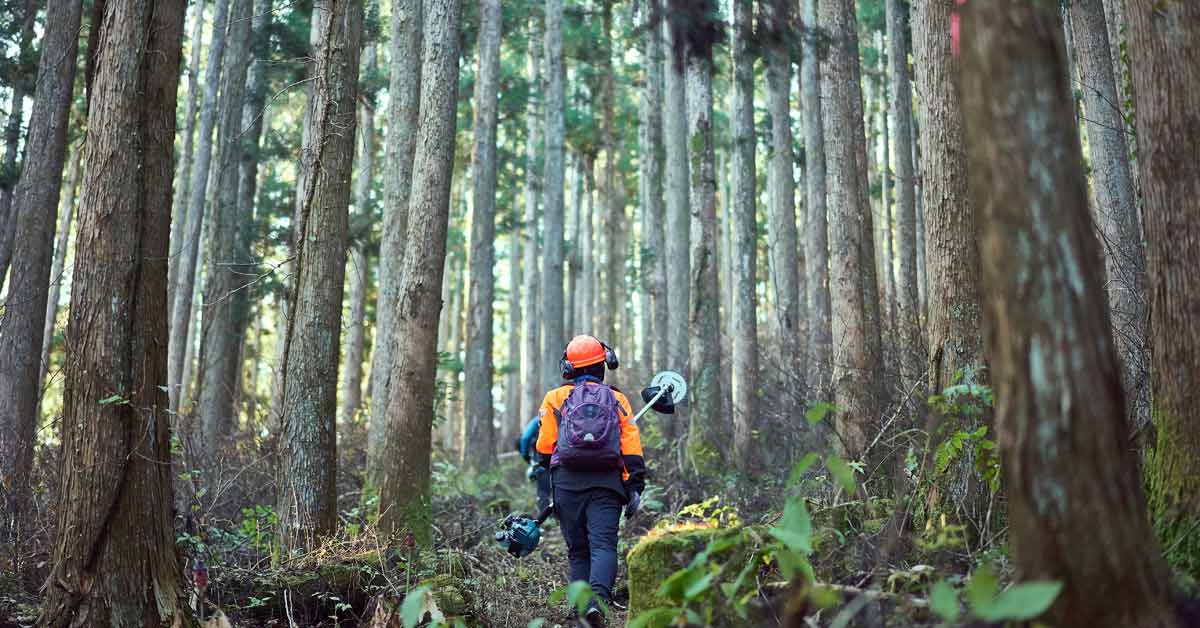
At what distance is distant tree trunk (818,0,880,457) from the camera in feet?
29.3

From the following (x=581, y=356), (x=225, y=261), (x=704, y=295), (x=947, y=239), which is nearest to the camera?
(x=947, y=239)

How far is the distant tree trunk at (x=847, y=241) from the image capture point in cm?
893

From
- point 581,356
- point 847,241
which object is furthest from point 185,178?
point 581,356

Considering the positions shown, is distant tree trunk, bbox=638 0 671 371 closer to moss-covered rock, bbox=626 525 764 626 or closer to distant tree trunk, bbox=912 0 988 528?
distant tree trunk, bbox=912 0 988 528

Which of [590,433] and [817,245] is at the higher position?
[817,245]

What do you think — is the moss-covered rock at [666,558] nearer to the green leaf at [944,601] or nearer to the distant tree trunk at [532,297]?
the green leaf at [944,601]

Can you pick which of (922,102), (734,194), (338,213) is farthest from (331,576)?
(734,194)

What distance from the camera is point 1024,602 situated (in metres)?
2.62

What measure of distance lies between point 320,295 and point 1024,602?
615 cm

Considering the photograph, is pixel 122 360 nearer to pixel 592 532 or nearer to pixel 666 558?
pixel 592 532

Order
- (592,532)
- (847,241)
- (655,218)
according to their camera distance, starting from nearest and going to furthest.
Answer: (592,532) → (847,241) → (655,218)

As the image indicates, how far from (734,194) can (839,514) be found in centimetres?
905

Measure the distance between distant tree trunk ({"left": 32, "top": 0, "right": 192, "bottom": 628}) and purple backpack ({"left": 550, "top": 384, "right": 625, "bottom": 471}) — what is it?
2.43 meters

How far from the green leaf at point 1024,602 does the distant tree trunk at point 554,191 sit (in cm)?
1636
